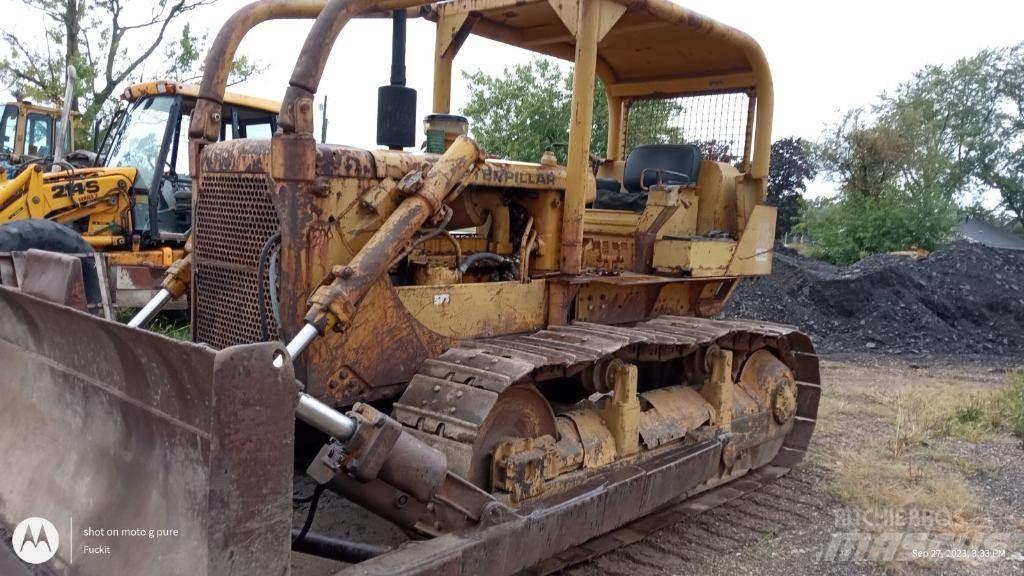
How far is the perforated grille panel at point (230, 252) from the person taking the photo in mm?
3584

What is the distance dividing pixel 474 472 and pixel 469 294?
3.04 feet

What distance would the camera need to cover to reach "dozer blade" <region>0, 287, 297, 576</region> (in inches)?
90.9

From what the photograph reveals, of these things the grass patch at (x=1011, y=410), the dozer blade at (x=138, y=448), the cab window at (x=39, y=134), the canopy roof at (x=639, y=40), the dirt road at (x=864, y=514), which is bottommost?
the dirt road at (x=864, y=514)

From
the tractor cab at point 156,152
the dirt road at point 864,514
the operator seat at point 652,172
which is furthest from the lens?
the tractor cab at point 156,152

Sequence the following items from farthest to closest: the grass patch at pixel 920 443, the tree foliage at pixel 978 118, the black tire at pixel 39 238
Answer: the tree foliage at pixel 978 118
the black tire at pixel 39 238
the grass patch at pixel 920 443

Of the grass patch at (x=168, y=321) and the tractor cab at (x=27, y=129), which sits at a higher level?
the tractor cab at (x=27, y=129)

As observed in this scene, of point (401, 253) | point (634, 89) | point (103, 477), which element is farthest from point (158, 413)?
point (634, 89)

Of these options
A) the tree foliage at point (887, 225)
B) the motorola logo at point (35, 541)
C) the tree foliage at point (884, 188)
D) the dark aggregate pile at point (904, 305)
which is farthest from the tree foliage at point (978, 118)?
the motorola logo at point (35, 541)

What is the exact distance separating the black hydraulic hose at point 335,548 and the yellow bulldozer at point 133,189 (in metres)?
5.47

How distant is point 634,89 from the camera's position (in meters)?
6.66

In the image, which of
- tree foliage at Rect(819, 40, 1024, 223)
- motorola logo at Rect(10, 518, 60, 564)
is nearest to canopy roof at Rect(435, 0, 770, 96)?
motorola logo at Rect(10, 518, 60, 564)

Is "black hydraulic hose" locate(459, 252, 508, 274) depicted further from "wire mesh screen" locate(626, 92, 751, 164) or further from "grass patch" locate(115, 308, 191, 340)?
"grass patch" locate(115, 308, 191, 340)

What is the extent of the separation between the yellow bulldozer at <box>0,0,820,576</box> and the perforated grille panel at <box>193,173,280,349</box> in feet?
0.05

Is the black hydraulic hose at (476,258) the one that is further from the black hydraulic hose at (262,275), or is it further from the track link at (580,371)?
the black hydraulic hose at (262,275)
